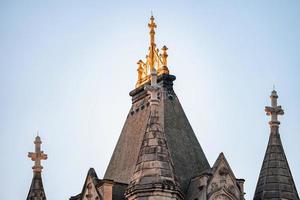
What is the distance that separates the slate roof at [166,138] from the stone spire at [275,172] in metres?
2.72

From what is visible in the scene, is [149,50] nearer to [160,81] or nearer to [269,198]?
[160,81]

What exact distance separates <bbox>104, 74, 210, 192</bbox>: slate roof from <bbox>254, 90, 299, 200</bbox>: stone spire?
2717mm

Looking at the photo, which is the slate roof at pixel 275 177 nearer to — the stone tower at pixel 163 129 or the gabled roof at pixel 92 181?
the stone tower at pixel 163 129

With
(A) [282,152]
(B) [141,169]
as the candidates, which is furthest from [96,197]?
(A) [282,152]

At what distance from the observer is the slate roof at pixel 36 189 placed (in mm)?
63875

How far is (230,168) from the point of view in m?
60.4

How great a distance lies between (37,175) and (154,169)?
940cm

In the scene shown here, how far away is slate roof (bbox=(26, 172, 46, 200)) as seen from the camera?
6388cm

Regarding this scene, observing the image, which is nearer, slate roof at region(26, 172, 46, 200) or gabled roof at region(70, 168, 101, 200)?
gabled roof at region(70, 168, 101, 200)

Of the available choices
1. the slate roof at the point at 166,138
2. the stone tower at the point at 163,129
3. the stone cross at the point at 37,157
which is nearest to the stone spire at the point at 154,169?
the stone tower at the point at 163,129

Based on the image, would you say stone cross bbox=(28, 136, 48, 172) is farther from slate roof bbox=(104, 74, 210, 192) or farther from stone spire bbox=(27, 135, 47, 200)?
slate roof bbox=(104, 74, 210, 192)

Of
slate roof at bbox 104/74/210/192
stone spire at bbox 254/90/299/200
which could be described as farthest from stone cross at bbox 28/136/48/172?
stone spire at bbox 254/90/299/200

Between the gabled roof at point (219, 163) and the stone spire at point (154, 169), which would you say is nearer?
the stone spire at point (154, 169)

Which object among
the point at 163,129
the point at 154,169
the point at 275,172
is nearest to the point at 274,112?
the point at 275,172
